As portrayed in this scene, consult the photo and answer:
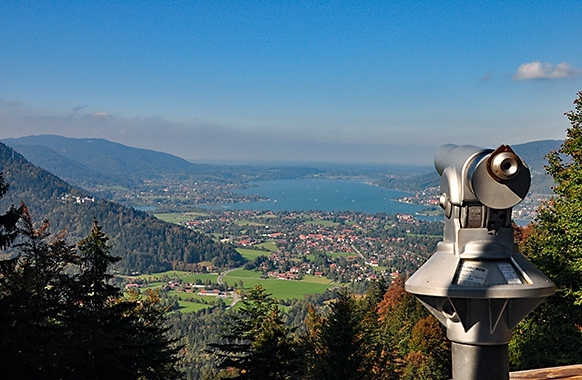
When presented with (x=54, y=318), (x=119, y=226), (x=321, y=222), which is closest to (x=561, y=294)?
(x=54, y=318)

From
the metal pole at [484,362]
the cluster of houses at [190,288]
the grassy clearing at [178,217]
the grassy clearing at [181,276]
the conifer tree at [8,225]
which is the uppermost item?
the metal pole at [484,362]

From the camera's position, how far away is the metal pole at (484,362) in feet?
5.44

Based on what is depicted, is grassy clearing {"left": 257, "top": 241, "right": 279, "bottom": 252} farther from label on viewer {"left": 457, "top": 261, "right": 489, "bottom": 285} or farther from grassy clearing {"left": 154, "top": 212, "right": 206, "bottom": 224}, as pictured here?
label on viewer {"left": 457, "top": 261, "right": 489, "bottom": 285}

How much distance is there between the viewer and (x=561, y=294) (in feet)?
20.4

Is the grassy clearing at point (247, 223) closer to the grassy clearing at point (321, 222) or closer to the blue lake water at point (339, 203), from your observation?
the grassy clearing at point (321, 222)

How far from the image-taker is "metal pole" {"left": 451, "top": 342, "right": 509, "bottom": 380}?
5.44 feet

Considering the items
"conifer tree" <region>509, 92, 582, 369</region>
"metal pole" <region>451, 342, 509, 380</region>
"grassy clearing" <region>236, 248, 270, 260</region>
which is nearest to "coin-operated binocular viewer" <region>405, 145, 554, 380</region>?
"metal pole" <region>451, 342, 509, 380</region>

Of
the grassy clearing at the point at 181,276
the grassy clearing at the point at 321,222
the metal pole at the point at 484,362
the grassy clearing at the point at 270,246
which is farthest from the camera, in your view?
the grassy clearing at the point at 321,222

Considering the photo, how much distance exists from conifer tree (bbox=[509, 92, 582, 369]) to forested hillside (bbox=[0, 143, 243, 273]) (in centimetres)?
7783

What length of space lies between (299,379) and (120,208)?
108 meters

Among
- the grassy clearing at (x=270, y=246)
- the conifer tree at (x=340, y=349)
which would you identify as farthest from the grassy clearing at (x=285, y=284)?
the conifer tree at (x=340, y=349)

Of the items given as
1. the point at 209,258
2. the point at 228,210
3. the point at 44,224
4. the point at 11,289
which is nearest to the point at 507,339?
the point at 11,289

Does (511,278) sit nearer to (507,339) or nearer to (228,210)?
(507,339)

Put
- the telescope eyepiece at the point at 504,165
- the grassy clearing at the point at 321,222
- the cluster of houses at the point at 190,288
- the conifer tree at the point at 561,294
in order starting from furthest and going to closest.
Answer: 1. the grassy clearing at the point at 321,222
2. the cluster of houses at the point at 190,288
3. the conifer tree at the point at 561,294
4. the telescope eyepiece at the point at 504,165
